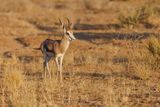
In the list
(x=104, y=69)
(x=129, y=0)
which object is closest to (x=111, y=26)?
(x=104, y=69)

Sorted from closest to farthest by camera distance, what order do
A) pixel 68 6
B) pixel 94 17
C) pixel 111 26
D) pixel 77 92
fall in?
pixel 77 92 → pixel 111 26 → pixel 94 17 → pixel 68 6

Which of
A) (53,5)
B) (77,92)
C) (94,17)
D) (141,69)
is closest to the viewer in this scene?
(77,92)

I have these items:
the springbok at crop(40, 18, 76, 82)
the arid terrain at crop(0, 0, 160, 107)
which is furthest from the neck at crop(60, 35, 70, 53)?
the arid terrain at crop(0, 0, 160, 107)

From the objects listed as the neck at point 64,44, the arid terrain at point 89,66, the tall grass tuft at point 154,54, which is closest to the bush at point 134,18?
the arid terrain at point 89,66

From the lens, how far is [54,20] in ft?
103

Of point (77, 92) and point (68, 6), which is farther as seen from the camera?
point (68, 6)

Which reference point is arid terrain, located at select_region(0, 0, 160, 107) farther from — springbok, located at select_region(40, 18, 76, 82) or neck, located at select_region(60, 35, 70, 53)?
neck, located at select_region(60, 35, 70, 53)

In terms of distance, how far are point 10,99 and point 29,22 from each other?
20729 mm

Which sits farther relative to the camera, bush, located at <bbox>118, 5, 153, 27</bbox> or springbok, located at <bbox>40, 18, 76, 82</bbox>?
bush, located at <bbox>118, 5, 153, 27</bbox>

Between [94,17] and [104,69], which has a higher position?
[94,17]

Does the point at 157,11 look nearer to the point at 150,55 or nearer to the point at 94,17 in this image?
the point at 94,17

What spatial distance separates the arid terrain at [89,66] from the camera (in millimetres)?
10391

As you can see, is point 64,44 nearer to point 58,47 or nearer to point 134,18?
point 58,47

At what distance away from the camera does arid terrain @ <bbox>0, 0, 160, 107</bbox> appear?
10.4m
